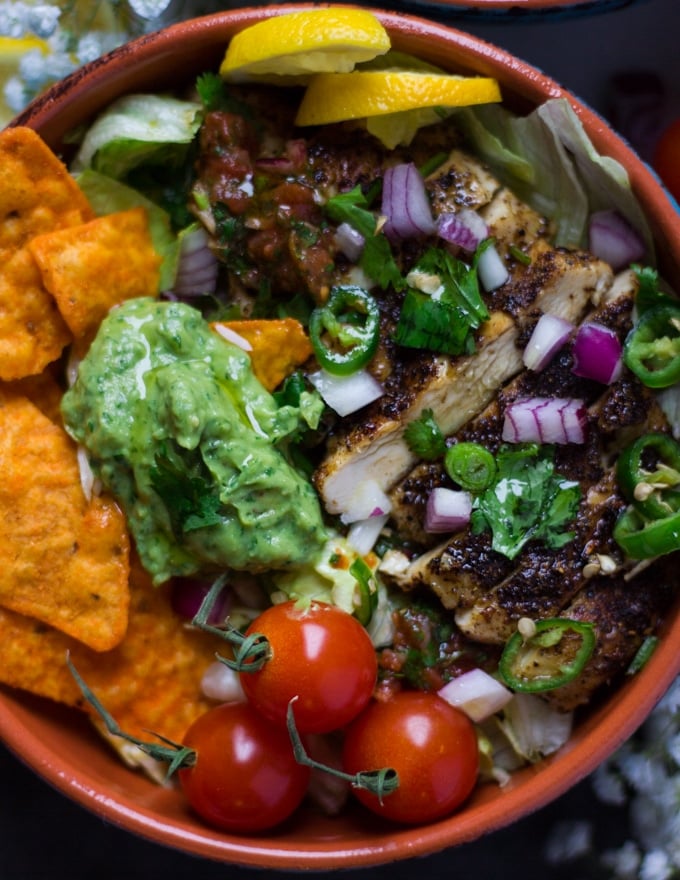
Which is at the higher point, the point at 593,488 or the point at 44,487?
the point at 44,487

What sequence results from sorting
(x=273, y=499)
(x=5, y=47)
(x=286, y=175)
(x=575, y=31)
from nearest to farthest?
1. (x=273, y=499)
2. (x=286, y=175)
3. (x=5, y=47)
4. (x=575, y=31)

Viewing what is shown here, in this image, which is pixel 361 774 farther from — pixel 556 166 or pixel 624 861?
pixel 556 166

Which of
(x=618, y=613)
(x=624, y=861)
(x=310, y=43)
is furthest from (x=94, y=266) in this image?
(x=624, y=861)

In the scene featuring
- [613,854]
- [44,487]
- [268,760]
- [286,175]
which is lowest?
[613,854]

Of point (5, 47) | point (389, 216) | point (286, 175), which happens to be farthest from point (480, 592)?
point (5, 47)

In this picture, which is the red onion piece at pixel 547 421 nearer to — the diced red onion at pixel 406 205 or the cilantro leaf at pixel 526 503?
the cilantro leaf at pixel 526 503

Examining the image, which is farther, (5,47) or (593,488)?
(5,47)

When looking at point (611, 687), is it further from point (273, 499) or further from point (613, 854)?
point (273, 499)
